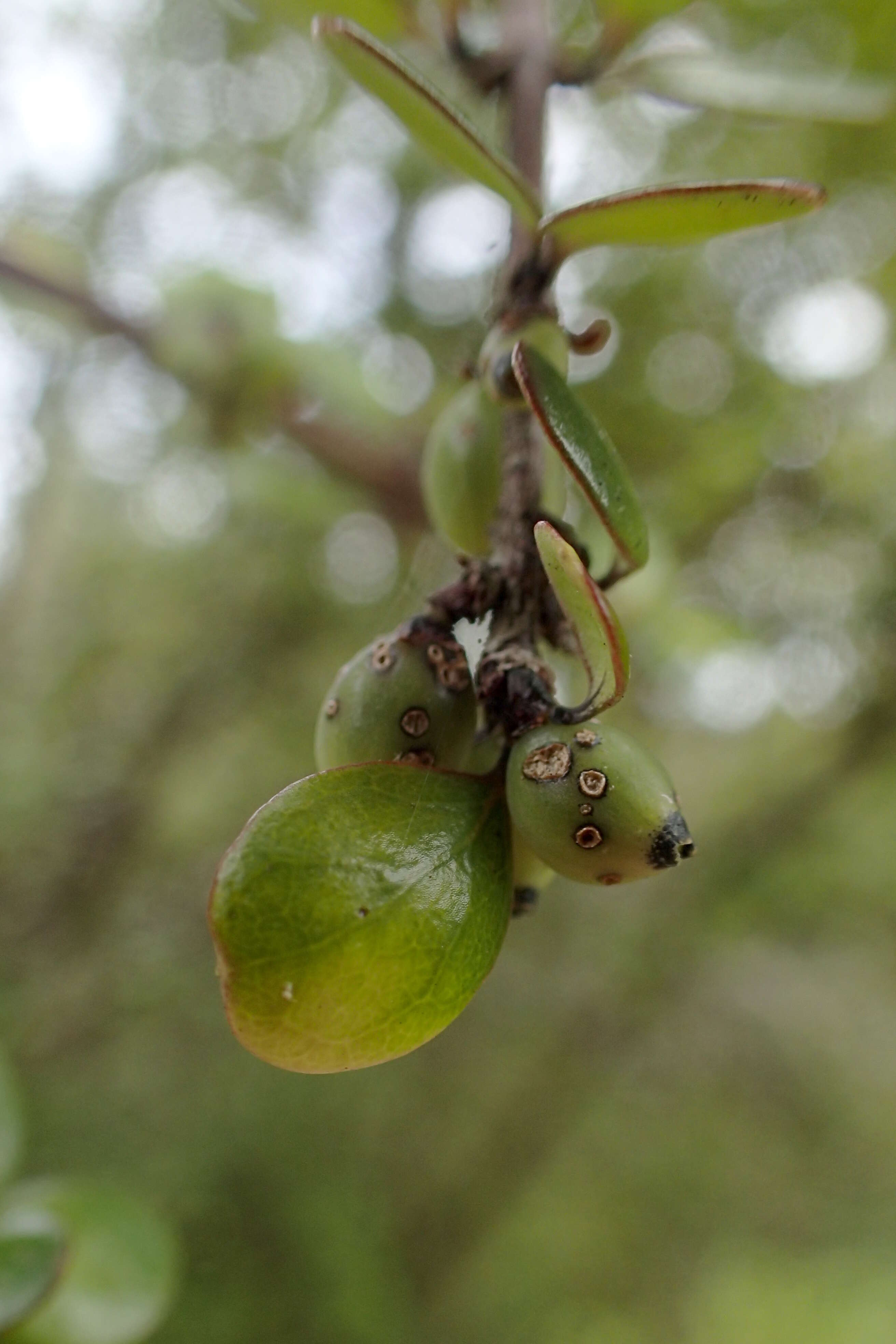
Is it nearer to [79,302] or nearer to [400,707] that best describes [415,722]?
[400,707]

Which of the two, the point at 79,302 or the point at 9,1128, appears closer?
the point at 9,1128

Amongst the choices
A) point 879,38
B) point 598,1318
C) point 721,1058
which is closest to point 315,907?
point 879,38

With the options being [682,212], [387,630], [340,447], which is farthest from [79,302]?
[682,212]

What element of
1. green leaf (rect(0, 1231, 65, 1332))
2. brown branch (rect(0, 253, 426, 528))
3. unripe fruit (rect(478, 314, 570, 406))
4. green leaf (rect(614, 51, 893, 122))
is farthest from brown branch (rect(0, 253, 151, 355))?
green leaf (rect(0, 1231, 65, 1332))

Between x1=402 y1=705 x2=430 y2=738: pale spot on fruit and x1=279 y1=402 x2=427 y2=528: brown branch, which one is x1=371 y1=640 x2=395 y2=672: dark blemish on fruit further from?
x1=279 y1=402 x2=427 y2=528: brown branch

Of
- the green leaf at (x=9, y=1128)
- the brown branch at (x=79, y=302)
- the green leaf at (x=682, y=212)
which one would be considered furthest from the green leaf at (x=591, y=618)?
the brown branch at (x=79, y=302)

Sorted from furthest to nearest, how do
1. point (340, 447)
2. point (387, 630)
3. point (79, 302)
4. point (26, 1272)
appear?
1. point (340, 447)
2. point (79, 302)
3. point (387, 630)
4. point (26, 1272)

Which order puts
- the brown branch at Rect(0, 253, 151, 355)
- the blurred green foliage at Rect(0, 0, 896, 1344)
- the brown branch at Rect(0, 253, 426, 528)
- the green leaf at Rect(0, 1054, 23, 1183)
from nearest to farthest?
the green leaf at Rect(0, 1054, 23, 1183) → the brown branch at Rect(0, 253, 151, 355) → the brown branch at Rect(0, 253, 426, 528) → the blurred green foliage at Rect(0, 0, 896, 1344)
